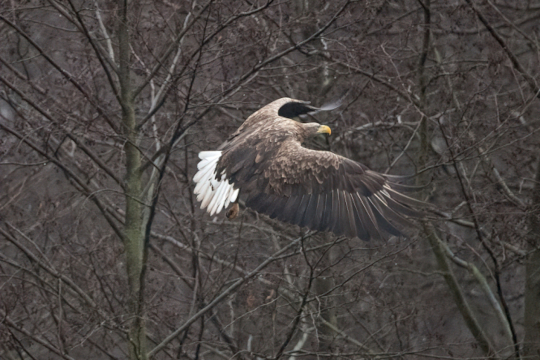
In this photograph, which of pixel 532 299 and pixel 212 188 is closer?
pixel 212 188

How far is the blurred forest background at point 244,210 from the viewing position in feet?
19.7

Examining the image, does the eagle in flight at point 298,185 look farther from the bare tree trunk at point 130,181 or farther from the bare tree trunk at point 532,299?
the bare tree trunk at point 532,299

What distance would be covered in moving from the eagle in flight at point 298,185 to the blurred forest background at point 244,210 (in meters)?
0.20

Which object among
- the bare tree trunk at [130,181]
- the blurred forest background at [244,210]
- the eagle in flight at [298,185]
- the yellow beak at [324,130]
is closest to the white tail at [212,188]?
the eagle in flight at [298,185]

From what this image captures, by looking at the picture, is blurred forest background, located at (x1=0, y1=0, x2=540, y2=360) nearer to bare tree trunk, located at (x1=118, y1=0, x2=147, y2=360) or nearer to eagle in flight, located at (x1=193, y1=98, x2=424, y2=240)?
bare tree trunk, located at (x1=118, y1=0, x2=147, y2=360)

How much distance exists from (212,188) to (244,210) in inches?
72.8

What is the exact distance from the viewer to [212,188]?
663 cm

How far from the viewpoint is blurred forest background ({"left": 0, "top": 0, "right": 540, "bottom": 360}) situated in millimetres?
6004

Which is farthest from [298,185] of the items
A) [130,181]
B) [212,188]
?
[130,181]

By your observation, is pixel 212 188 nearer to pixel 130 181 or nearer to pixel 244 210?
pixel 130 181

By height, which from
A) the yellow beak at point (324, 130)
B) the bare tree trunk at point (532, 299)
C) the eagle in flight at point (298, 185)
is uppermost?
the yellow beak at point (324, 130)

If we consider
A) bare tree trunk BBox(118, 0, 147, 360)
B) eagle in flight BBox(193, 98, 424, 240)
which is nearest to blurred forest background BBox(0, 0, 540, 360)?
bare tree trunk BBox(118, 0, 147, 360)

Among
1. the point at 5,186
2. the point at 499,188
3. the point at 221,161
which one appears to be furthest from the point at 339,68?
the point at 5,186

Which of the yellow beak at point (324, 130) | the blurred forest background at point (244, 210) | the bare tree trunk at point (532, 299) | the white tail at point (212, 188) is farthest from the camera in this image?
the bare tree trunk at point (532, 299)
